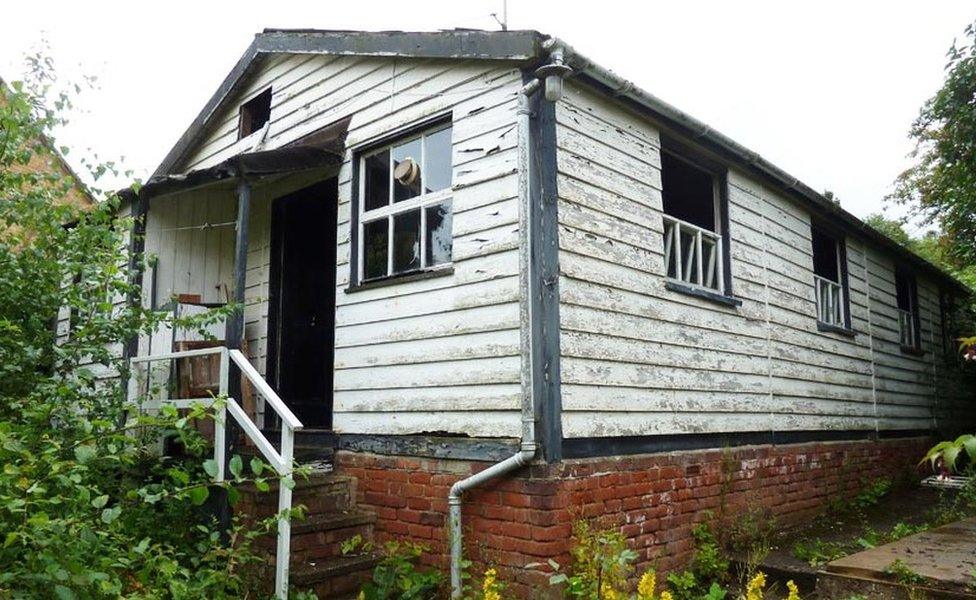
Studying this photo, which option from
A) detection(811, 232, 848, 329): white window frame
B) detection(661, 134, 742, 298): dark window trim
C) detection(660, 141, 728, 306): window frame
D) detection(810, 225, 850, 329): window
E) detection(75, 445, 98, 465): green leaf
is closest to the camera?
detection(75, 445, 98, 465): green leaf

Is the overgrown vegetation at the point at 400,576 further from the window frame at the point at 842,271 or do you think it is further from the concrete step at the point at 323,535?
the window frame at the point at 842,271

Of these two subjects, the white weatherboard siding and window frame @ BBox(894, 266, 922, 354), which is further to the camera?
window frame @ BBox(894, 266, 922, 354)

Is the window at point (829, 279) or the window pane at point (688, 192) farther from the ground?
the window pane at point (688, 192)

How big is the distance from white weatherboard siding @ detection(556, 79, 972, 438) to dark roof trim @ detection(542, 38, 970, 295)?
0.43 ft

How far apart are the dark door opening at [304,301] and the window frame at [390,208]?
3.62ft

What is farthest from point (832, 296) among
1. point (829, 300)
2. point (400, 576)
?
point (400, 576)

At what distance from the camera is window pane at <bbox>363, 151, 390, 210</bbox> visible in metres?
6.42

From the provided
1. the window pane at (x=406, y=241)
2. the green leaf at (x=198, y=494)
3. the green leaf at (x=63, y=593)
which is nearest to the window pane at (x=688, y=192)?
the window pane at (x=406, y=241)

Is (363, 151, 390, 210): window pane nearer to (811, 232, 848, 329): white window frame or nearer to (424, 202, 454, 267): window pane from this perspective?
(424, 202, 454, 267): window pane

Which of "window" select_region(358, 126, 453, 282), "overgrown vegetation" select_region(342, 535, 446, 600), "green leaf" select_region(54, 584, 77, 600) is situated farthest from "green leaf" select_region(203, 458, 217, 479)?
"window" select_region(358, 126, 453, 282)

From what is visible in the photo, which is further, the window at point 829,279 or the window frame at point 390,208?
the window at point 829,279

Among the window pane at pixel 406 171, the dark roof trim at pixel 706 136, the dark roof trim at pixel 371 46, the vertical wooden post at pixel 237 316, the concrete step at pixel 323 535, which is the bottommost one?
the concrete step at pixel 323 535

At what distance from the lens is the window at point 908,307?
11742 mm

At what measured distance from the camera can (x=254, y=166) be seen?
A: 241 inches
